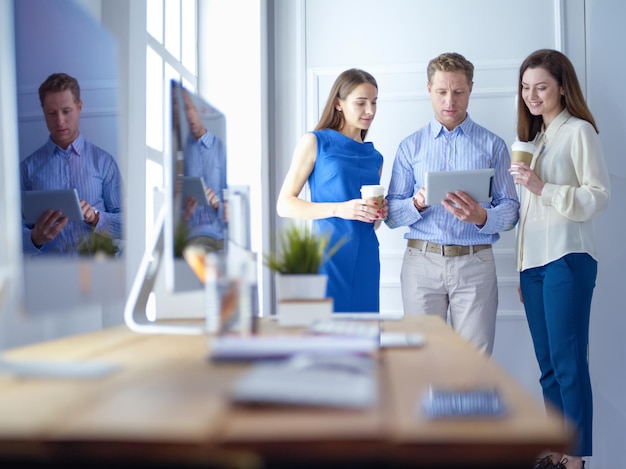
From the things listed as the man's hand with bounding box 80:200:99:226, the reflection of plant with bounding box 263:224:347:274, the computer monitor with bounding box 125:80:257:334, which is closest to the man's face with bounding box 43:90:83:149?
the man's hand with bounding box 80:200:99:226

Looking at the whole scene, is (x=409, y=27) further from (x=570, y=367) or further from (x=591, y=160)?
(x=570, y=367)

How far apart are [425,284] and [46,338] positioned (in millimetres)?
1611

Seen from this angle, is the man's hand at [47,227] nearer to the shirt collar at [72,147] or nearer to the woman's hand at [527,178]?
the shirt collar at [72,147]

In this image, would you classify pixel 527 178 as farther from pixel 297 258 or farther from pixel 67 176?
pixel 67 176

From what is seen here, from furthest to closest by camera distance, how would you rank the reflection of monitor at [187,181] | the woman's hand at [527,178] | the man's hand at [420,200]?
1. the man's hand at [420,200]
2. the woman's hand at [527,178]
3. the reflection of monitor at [187,181]

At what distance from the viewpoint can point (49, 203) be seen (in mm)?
1484

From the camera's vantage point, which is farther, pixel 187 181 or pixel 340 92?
pixel 340 92

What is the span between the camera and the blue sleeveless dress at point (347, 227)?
2.75 metres

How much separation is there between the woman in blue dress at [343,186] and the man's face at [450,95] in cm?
32

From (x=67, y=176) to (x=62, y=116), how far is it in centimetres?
13

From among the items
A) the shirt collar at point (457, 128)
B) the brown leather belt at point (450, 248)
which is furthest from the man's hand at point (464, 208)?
the shirt collar at point (457, 128)

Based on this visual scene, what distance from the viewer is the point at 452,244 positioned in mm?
2949

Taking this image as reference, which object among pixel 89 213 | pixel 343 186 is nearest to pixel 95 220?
pixel 89 213

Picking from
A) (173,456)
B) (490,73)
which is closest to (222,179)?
(173,456)
